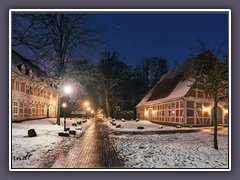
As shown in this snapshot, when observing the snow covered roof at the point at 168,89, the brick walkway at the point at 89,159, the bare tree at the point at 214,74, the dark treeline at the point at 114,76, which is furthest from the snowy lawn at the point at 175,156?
the snow covered roof at the point at 168,89

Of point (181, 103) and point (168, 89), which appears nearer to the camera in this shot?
point (181, 103)

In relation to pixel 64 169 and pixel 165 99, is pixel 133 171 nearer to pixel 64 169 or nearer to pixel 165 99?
pixel 64 169

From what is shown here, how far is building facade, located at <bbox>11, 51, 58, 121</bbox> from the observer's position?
573cm

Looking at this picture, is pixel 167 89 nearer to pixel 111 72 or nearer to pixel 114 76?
pixel 114 76

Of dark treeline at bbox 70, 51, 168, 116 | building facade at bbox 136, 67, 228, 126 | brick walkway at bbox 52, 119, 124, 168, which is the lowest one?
brick walkway at bbox 52, 119, 124, 168

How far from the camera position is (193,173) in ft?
16.9

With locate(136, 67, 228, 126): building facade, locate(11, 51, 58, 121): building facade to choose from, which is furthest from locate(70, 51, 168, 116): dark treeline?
locate(11, 51, 58, 121): building facade

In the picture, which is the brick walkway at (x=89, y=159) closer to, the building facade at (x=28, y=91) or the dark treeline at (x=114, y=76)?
the building facade at (x=28, y=91)

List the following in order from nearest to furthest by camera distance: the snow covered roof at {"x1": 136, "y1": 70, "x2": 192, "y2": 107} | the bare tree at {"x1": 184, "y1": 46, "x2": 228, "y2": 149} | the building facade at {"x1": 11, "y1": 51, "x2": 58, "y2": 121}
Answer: the building facade at {"x1": 11, "y1": 51, "x2": 58, "y2": 121}, the bare tree at {"x1": 184, "y1": 46, "x2": 228, "y2": 149}, the snow covered roof at {"x1": 136, "y1": 70, "x2": 192, "y2": 107}

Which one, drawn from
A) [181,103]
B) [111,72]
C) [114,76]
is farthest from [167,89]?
[111,72]

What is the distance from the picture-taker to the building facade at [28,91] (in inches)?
226

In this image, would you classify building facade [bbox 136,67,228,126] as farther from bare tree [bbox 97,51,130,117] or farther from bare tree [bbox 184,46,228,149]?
bare tree [bbox 184,46,228,149]

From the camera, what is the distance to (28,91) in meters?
8.45

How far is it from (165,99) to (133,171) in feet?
33.6
